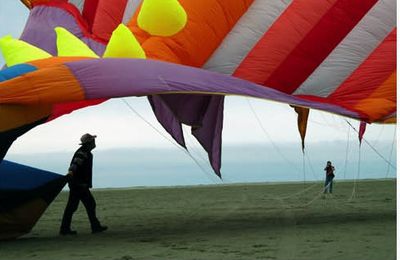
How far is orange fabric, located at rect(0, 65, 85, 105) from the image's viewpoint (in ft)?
27.0

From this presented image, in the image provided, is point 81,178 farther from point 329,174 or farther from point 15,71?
point 329,174

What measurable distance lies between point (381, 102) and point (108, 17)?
182 inches

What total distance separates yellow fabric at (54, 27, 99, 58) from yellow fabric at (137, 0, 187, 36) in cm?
92

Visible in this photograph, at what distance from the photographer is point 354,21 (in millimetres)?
11672

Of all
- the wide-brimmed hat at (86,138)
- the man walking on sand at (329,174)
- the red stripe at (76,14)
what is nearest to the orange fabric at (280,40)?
the red stripe at (76,14)

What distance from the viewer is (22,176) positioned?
10461 millimetres

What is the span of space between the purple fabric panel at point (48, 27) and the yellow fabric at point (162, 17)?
1.57 m

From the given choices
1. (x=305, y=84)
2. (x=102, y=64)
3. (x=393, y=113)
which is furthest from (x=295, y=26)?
(x=102, y=64)

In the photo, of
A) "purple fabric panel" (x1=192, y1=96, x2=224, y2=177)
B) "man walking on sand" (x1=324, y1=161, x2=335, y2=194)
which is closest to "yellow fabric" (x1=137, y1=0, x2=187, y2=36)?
"purple fabric panel" (x1=192, y1=96, x2=224, y2=177)

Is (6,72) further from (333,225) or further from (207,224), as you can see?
(333,225)

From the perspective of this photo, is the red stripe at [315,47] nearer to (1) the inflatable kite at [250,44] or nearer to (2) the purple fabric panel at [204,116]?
(1) the inflatable kite at [250,44]

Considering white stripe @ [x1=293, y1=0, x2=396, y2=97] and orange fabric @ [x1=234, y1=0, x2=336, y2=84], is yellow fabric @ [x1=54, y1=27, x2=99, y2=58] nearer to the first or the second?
orange fabric @ [x1=234, y1=0, x2=336, y2=84]

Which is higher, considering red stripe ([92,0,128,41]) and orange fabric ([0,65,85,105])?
red stripe ([92,0,128,41])

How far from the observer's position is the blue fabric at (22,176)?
33.7ft
